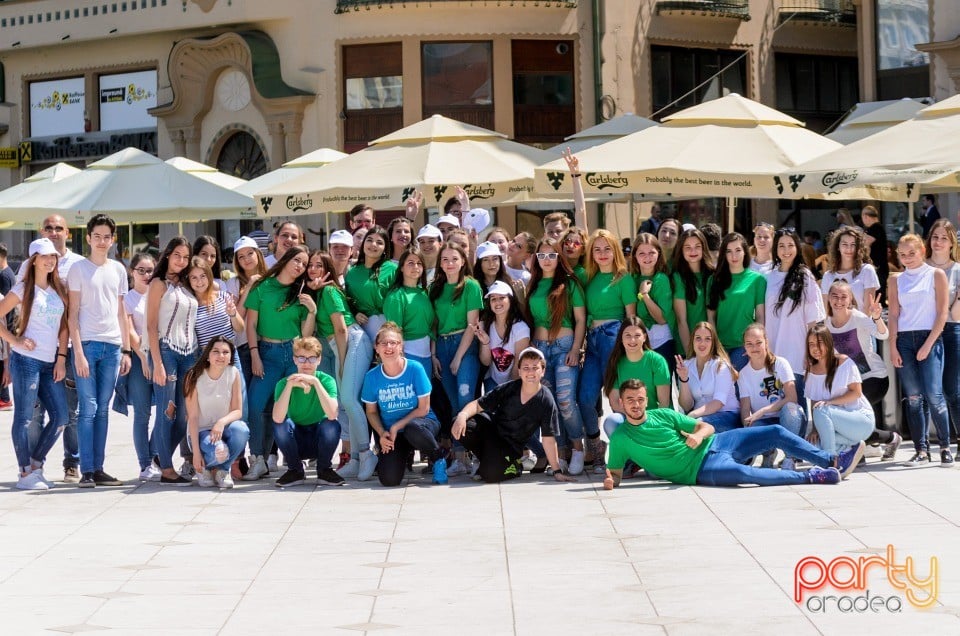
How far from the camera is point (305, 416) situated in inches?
472

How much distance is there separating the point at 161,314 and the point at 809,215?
23426 mm

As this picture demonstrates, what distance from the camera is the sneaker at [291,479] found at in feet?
39.2

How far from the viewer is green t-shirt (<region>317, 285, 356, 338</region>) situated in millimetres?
12281

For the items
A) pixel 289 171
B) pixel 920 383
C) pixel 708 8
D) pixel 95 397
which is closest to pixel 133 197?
pixel 289 171

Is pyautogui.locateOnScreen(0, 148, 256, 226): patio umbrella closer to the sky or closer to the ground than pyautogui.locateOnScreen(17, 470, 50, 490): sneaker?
closer to the sky

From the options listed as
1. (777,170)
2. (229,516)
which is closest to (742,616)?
(229,516)

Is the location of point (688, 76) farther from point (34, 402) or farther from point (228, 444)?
point (34, 402)

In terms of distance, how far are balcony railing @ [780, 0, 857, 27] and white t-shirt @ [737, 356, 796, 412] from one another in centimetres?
2242

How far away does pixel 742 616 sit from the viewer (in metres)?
7.09

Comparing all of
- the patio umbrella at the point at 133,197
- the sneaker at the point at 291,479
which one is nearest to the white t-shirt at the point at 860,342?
the sneaker at the point at 291,479

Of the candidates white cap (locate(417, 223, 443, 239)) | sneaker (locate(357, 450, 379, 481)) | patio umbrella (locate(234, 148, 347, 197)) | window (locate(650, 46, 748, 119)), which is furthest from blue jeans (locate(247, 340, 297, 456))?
window (locate(650, 46, 748, 119))

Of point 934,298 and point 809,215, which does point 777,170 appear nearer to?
point 934,298

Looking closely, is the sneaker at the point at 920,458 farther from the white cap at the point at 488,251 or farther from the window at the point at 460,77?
the window at the point at 460,77

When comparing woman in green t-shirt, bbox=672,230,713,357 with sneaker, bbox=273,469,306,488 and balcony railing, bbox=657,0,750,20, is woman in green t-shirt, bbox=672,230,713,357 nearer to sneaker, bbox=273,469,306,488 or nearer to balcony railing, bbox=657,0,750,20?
sneaker, bbox=273,469,306,488
